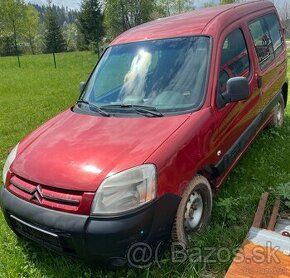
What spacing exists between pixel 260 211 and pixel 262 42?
2508 mm

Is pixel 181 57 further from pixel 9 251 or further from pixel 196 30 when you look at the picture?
pixel 9 251

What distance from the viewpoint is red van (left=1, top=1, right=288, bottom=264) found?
8.86 feet

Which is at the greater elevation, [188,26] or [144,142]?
[188,26]

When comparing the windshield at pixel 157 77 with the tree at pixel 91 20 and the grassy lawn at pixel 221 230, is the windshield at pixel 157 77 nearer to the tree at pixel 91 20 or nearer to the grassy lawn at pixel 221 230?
the grassy lawn at pixel 221 230

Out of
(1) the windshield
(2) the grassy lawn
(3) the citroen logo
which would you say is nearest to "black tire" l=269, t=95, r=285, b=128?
(2) the grassy lawn

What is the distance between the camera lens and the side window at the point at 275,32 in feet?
18.0

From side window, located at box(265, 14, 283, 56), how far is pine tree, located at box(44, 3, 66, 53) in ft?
137

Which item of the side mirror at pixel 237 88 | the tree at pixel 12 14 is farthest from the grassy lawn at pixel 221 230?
the tree at pixel 12 14

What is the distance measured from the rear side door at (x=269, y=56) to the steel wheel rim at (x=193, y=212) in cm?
199

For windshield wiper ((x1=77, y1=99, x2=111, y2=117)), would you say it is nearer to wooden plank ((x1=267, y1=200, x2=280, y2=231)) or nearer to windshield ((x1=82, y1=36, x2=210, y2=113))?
windshield ((x1=82, y1=36, x2=210, y2=113))

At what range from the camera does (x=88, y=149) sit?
3.03 m

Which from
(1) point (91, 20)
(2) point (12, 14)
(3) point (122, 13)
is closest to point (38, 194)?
(2) point (12, 14)

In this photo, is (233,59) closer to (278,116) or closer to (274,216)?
(274,216)

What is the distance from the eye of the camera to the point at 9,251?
138 inches
